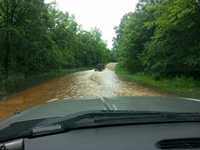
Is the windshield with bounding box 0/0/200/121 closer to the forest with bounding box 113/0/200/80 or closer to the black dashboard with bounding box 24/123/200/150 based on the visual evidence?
the forest with bounding box 113/0/200/80

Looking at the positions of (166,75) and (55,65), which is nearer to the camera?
(166,75)

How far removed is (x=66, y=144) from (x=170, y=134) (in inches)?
21.8

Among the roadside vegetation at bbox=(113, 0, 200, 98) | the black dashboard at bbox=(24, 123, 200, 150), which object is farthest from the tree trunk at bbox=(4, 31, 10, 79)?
the black dashboard at bbox=(24, 123, 200, 150)

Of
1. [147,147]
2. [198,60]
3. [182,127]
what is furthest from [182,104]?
[198,60]

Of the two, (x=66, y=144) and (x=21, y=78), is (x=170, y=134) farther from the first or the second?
(x=21, y=78)

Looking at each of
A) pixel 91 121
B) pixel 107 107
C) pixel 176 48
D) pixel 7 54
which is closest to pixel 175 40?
pixel 176 48

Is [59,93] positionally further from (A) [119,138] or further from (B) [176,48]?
(A) [119,138]

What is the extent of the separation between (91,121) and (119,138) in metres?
0.20

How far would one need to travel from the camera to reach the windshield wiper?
2.33m

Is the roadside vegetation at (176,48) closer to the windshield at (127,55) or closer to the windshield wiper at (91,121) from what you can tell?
the windshield at (127,55)

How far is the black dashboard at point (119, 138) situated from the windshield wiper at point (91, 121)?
0.03 metres

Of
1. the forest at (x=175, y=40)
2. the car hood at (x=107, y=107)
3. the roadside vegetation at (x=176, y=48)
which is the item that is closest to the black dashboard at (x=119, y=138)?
the car hood at (x=107, y=107)

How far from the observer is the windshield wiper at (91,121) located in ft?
7.64

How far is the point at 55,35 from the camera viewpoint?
5212 cm
